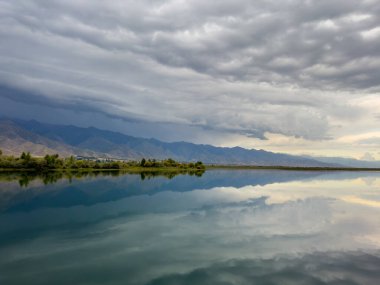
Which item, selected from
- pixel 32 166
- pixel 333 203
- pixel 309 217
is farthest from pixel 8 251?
pixel 32 166

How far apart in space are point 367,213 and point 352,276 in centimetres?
3978

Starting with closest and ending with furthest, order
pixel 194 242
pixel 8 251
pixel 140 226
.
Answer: pixel 8 251, pixel 194 242, pixel 140 226

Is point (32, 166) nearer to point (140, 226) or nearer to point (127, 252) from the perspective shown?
point (140, 226)

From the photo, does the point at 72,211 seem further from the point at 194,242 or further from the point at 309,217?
the point at 309,217

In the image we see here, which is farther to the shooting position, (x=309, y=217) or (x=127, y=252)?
(x=309, y=217)

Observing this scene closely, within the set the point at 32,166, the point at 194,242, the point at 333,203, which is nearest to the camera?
the point at 194,242

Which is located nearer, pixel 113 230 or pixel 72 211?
pixel 113 230

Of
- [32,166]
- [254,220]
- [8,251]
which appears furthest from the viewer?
[32,166]

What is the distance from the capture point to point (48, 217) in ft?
180

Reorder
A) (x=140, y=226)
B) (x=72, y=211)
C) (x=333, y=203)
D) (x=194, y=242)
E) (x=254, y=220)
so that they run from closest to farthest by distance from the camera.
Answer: (x=194, y=242)
(x=140, y=226)
(x=254, y=220)
(x=72, y=211)
(x=333, y=203)

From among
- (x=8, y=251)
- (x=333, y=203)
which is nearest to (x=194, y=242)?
(x=8, y=251)

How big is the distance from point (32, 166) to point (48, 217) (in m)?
159

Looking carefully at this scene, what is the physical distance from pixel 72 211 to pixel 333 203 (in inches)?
2150

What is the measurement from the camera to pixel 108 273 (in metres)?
27.5
